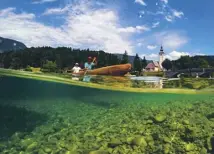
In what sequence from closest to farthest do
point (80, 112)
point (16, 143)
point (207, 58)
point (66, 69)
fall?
point (16, 143) → point (80, 112) → point (66, 69) → point (207, 58)

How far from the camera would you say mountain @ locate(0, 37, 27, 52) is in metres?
7.18

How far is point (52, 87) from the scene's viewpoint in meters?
7.34

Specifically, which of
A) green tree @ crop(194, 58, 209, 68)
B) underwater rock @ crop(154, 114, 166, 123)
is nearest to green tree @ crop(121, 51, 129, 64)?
underwater rock @ crop(154, 114, 166, 123)

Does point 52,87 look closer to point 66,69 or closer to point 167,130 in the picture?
point 66,69

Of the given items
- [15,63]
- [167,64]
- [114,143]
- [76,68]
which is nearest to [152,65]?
[167,64]

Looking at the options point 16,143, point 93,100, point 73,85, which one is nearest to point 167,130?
point 93,100

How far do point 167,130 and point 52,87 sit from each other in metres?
2.69

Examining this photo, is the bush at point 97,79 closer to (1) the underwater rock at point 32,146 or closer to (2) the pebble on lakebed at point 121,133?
(2) the pebble on lakebed at point 121,133

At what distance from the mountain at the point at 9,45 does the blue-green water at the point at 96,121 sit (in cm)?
69

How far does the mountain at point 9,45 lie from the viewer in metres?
7.18

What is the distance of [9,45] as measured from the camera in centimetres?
726

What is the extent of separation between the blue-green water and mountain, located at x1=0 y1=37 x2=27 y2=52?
0.69 meters

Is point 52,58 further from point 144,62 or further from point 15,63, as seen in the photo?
point 144,62

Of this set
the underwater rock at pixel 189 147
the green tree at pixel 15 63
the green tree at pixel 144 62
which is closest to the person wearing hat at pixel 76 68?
the green tree at pixel 15 63
